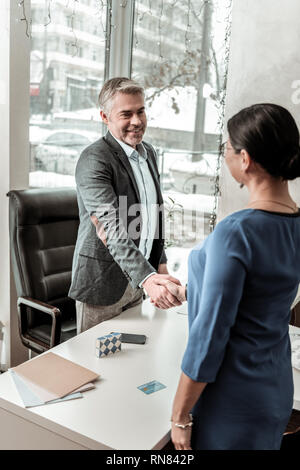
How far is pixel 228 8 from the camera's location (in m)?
3.26

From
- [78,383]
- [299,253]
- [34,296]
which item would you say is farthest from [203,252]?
[34,296]

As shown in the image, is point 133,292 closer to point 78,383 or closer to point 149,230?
point 149,230

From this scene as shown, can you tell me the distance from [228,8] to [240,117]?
230 centimetres

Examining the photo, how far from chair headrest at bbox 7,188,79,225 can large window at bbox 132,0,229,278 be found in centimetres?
102

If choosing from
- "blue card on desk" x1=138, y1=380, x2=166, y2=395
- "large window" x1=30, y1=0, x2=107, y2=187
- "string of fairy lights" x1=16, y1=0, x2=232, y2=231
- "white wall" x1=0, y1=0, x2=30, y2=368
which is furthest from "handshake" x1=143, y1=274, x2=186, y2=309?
"large window" x1=30, y1=0, x2=107, y2=187

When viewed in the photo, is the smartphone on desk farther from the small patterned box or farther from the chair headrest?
the chair headrest

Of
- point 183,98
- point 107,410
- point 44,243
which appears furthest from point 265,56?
point 107,410

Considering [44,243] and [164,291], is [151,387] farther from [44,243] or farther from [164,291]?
[44,243]

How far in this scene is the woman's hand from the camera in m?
1.37

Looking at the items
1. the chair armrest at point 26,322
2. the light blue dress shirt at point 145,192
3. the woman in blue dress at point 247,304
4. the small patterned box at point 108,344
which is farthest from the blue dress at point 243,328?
the chair armrest at point 26,322

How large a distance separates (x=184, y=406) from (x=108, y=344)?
23.9 inches

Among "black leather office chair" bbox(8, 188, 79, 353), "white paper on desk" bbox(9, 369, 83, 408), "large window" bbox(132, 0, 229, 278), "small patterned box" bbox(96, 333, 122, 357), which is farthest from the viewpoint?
"large window" bbox(132, 0, 229, 278)

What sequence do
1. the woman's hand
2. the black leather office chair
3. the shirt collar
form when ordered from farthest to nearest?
the black leather office chair < the shirt collar < the woman's hand

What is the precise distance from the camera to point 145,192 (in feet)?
7.89
